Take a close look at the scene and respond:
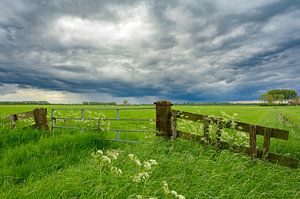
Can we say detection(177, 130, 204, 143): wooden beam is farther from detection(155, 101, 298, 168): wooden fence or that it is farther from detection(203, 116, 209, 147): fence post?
detection(203, 116, 209, 147): fence post

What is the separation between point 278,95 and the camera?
393ft

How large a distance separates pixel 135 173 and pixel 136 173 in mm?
597

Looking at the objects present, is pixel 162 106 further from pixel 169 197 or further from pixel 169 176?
pixel 169 197

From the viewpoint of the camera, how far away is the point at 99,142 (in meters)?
8.05

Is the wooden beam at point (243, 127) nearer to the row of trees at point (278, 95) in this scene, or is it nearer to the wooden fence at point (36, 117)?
the wooden fence at point (36, 117)

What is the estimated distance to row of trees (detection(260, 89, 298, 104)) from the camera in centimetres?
11739

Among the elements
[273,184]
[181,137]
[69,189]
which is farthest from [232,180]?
[69,189]

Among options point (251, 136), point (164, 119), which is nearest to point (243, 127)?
point (251, 136)

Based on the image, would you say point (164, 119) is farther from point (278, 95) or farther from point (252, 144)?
point (278, 95)

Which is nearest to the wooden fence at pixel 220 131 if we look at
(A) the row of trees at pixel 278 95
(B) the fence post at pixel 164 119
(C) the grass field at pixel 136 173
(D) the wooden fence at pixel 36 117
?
(B) the fence post at pixel 164 119

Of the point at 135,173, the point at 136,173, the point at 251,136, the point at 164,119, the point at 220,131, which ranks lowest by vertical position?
the point at 135,173

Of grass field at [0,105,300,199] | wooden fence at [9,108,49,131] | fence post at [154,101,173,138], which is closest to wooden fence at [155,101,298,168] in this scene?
fence post at [154,101,173,138]

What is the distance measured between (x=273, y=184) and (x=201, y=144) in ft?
7.32

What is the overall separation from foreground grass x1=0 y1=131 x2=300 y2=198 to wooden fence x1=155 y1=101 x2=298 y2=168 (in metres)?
0.22
